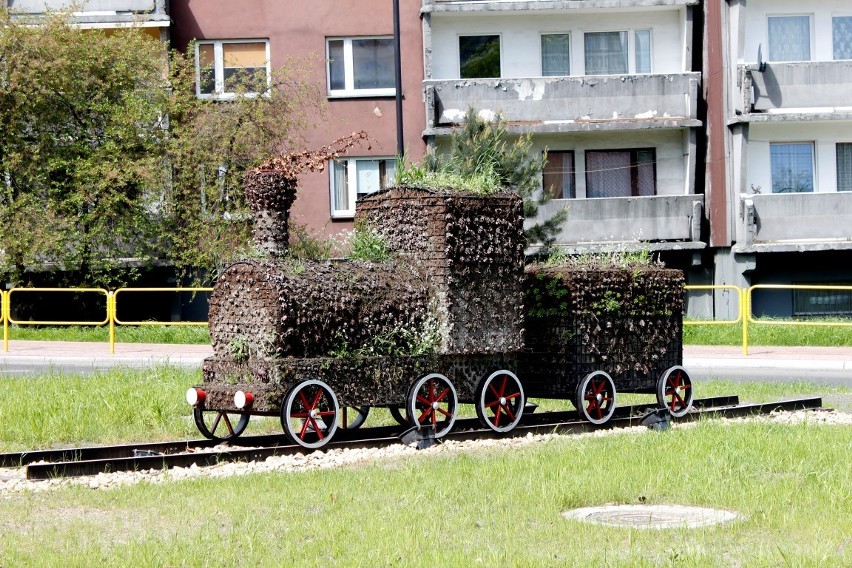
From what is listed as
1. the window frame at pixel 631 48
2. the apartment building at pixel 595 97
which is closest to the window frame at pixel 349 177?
the apartment building at pixel 595 97

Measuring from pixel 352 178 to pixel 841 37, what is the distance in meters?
13.3

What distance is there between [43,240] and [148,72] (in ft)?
15.7

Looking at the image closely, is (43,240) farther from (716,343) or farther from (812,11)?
(812,11)

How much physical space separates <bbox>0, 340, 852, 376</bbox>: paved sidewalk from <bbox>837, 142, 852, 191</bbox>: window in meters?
9.08

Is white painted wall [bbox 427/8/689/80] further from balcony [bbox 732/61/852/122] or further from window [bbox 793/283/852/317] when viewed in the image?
window [bbox 793/283/852/317]

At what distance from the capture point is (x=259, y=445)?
1232 centimetres

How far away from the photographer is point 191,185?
3064 centimetres

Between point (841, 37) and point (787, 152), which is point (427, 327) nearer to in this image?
point (787, 152)

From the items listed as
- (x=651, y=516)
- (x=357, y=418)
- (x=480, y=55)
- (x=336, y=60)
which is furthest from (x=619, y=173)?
(x=651, y=516)

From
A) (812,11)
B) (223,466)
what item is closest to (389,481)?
(223,466)

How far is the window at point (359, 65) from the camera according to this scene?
34.8 metres

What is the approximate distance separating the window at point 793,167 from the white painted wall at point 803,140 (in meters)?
0.17

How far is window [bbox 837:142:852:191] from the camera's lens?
33.8 meters

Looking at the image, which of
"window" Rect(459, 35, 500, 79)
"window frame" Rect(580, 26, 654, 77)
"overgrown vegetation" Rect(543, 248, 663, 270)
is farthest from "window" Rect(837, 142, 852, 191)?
"overgrown vegetation" Rect(543, 248, 663, 270)
